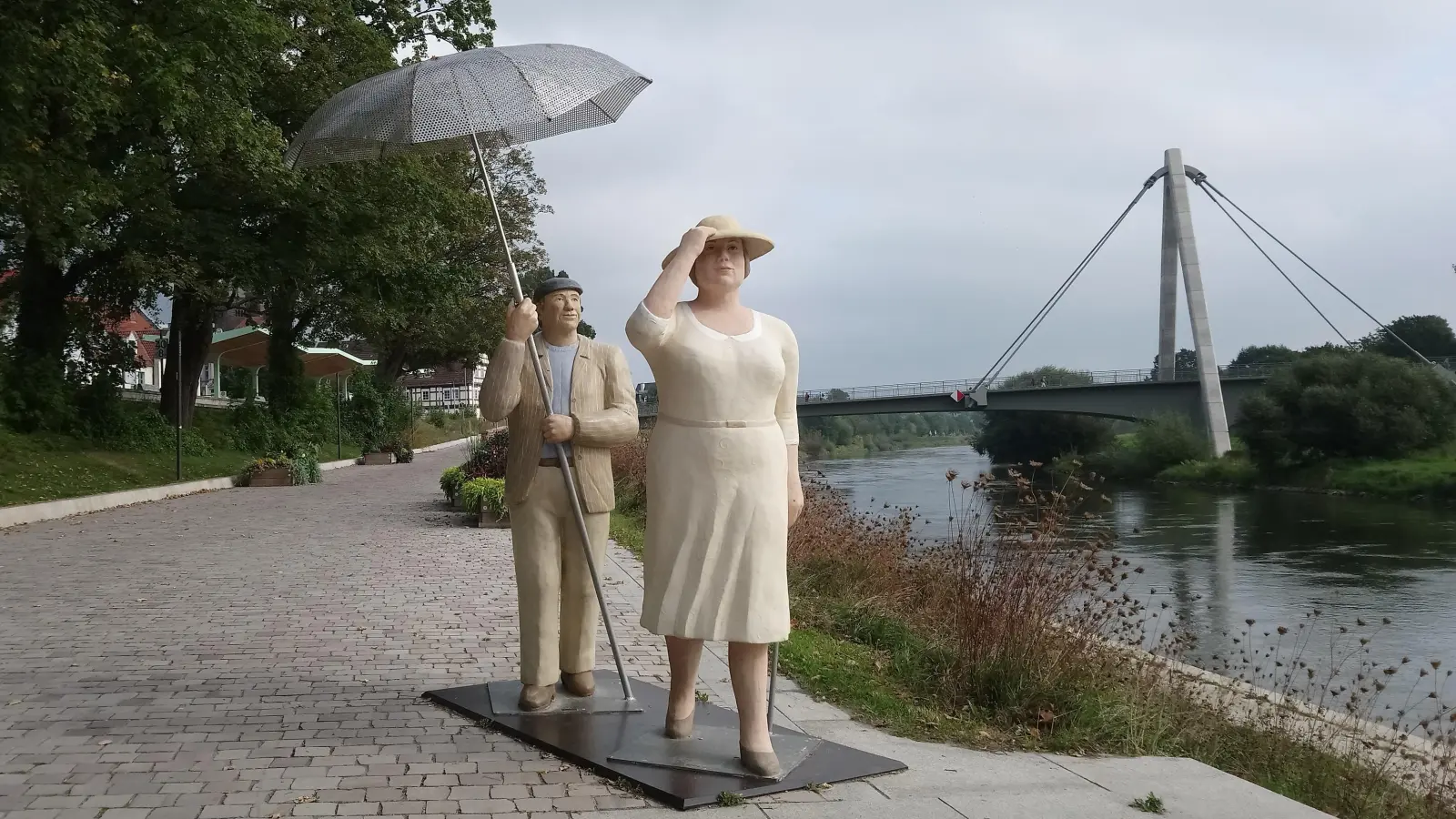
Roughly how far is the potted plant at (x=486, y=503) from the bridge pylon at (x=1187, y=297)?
2772cm

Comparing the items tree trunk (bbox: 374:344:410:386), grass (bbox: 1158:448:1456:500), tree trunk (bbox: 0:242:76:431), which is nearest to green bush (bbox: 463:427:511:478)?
tree trunk (bbox: 0:242:76:431)

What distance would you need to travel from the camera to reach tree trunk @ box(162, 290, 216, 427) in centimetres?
2339

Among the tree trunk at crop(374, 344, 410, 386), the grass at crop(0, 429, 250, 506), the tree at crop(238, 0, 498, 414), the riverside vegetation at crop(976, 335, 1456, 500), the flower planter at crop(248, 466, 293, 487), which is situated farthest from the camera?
the tree trunk at crop(374, 344, 410, 386)

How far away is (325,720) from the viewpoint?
4.88m

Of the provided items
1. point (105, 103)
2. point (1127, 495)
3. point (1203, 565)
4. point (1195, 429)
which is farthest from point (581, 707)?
point (1195, 429)

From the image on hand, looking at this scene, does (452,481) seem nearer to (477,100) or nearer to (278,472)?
(278,472)

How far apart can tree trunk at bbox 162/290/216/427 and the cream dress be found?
21.3 meters

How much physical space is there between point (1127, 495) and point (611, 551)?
23.8m

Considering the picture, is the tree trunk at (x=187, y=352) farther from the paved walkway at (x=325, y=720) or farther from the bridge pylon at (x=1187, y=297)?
the bridge pylon at (x=1187, y=297)

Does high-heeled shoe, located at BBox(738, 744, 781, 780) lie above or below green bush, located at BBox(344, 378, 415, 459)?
below

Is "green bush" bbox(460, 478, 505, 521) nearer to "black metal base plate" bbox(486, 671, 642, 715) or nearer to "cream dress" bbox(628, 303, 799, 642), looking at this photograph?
"black metal base plate" bbox(486, 671, 642, 715)

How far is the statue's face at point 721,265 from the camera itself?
4078mm

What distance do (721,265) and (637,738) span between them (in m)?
1.77

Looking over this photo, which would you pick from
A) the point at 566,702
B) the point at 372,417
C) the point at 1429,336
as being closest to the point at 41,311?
the point at 372,417
